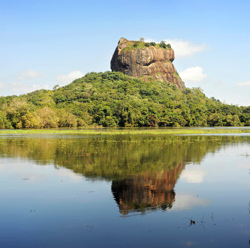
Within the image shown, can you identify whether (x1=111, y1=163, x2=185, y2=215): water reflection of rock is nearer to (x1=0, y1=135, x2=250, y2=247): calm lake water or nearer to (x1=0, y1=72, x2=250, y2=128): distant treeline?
(x1=0, y1=135, x2=250, y2=247): calm lake water

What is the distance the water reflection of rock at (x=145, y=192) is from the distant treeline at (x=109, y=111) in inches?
2579

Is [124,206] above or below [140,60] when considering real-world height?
below

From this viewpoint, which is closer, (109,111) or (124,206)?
(124,206)

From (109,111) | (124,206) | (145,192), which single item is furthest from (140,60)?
(124,206)

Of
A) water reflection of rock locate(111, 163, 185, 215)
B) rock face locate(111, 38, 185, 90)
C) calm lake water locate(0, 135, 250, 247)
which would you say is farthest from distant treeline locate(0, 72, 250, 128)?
water reflection of rock locate(111, 163, 185, 215)

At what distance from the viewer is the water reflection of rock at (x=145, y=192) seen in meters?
8.08

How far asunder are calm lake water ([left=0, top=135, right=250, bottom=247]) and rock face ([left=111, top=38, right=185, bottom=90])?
171 metres

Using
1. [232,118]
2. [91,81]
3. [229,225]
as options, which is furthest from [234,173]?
[91,81]

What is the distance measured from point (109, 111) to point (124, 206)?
93.6 meters

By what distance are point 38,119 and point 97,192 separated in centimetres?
6779

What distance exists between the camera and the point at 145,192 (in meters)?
9.43

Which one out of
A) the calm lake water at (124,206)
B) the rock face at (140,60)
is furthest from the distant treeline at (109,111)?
the calm lake water at (124,206)

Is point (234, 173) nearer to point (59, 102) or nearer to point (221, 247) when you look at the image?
point (221, 247)

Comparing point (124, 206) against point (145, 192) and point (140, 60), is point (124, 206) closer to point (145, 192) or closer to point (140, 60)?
point (145, 192)
